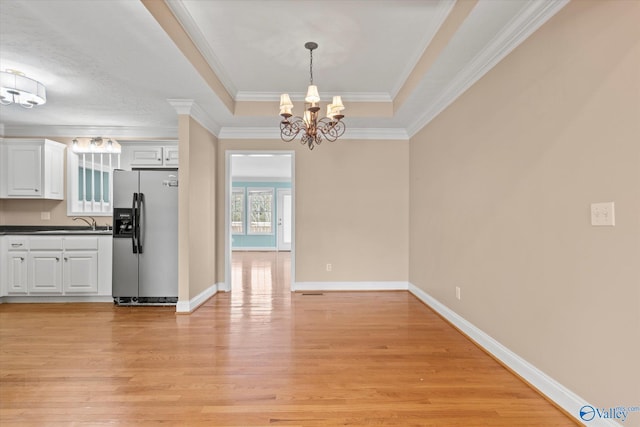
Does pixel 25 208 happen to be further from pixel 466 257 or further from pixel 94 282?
pixel 466 257


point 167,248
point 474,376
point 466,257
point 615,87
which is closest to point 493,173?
point 466,257

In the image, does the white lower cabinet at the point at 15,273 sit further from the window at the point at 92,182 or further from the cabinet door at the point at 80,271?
the window at the point at 92,182

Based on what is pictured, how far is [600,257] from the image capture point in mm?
1716

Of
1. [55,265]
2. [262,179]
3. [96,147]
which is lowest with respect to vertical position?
[55,265]

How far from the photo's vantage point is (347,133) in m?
4.99

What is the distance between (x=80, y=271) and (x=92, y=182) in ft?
5.14

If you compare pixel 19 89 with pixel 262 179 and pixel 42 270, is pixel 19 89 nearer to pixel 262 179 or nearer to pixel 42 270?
pixel 42 270

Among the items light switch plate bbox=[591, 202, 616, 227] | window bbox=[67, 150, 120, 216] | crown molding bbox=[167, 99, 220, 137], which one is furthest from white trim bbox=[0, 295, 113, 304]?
light switch plate bbox=[591, 202, 616, 227]

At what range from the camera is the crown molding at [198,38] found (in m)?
2.45

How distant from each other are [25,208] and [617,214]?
7003 millimetres

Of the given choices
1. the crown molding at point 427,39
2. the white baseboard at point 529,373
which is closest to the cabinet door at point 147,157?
the crown molding at point 427,39

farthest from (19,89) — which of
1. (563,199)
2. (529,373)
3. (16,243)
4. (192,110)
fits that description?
(529,373)

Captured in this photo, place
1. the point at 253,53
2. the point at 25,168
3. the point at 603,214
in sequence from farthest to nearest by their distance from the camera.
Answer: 1. the point at 25,168
2. the point at 253,53
3. the point at 603,214

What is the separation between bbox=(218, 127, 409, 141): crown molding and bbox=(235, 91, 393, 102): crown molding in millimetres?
647
